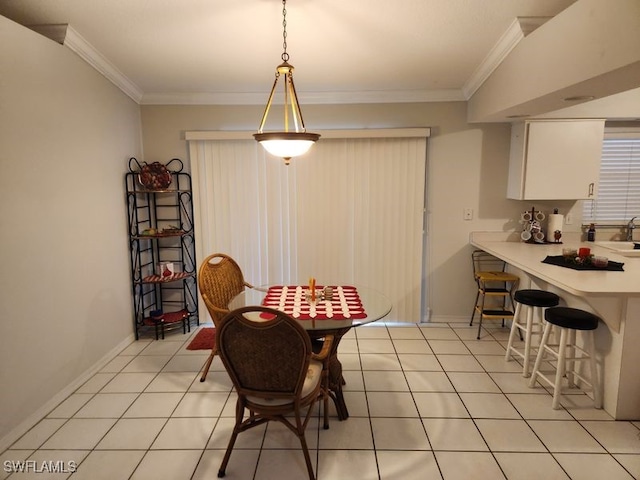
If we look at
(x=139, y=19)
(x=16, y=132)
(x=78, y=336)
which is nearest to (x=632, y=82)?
(x=139, y=19)

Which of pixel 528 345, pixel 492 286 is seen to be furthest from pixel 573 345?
pixel 492 286

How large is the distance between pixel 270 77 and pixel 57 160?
5.88ft

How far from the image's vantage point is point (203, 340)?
12.1 ft

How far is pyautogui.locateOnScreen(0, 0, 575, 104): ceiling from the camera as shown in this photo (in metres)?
2.31

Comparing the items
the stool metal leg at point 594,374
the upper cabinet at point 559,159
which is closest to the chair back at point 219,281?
the stool metal leg at point 594,374

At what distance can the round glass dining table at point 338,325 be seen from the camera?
2.19 m

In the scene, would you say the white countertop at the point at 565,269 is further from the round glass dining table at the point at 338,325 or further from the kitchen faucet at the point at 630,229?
the round glass dining table at the point at 338,325

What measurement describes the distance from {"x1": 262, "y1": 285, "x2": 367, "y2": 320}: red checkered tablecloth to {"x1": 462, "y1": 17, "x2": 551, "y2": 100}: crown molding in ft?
6.52

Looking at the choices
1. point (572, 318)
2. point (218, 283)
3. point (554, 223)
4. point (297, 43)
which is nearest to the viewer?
point (572, 318)

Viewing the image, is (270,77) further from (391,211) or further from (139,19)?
(391,211)

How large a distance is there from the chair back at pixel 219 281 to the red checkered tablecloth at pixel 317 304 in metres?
0.34

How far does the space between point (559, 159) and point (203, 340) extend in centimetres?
359

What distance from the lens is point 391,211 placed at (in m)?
3.95

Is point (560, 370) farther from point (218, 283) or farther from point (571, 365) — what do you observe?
point (218, 283)
